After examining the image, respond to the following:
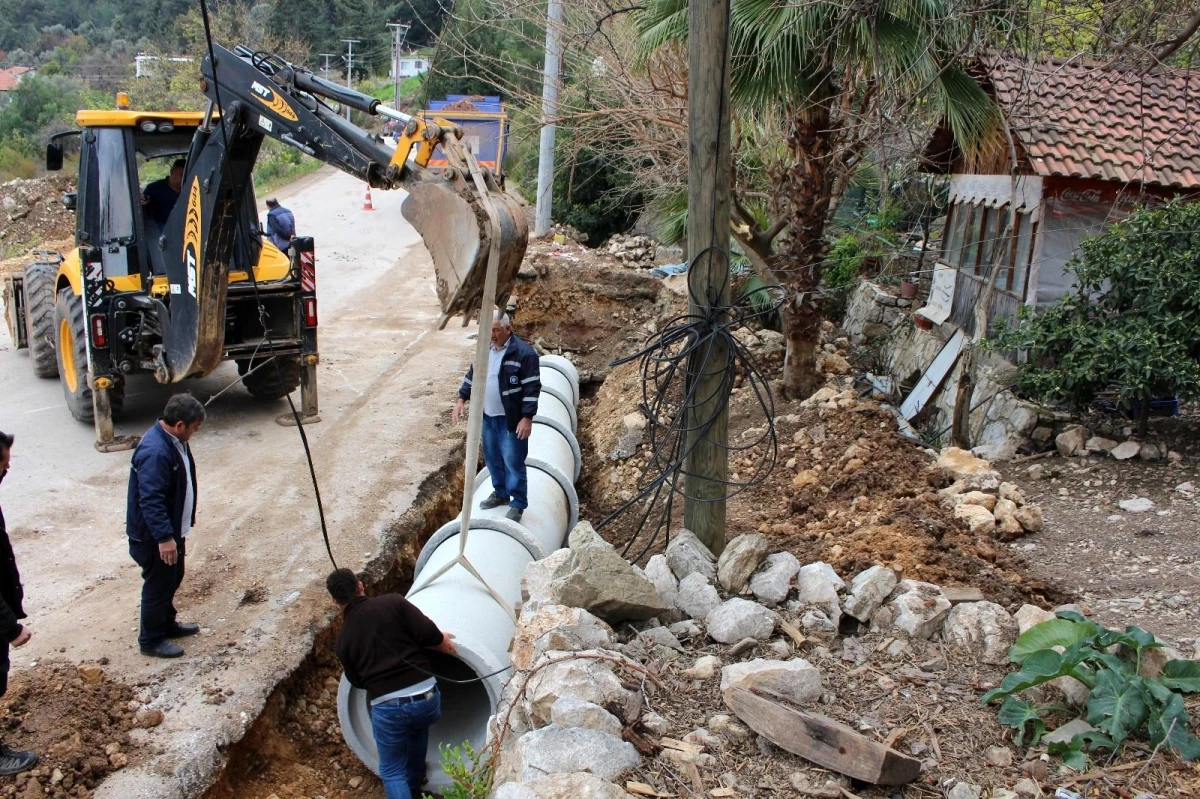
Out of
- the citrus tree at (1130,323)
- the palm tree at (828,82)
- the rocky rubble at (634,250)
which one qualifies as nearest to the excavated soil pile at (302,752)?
the palm tree at (828,82)

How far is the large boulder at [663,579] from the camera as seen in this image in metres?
5.41

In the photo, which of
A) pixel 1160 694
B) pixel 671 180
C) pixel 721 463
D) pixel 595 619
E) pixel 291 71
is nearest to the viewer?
pixel 1160 694

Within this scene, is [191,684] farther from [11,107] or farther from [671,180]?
[11,107]

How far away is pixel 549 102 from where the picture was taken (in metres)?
11.4

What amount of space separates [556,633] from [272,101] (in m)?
4.51

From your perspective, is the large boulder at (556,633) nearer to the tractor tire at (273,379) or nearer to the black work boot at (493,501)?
the black work boot at (493,501)

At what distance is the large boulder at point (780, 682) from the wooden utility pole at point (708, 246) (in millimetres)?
1812

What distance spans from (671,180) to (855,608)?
7960 millimetres

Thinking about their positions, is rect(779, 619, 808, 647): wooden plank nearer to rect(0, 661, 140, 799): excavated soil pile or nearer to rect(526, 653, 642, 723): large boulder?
rect(526, 653, 642, 723): large boulder

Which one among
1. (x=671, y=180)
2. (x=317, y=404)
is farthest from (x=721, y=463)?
(x=671, y=180)

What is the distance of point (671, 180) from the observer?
12.0m

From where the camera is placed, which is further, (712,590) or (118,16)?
(118,16)

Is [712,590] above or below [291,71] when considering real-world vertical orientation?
below

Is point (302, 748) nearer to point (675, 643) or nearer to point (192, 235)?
point (675, 643)
